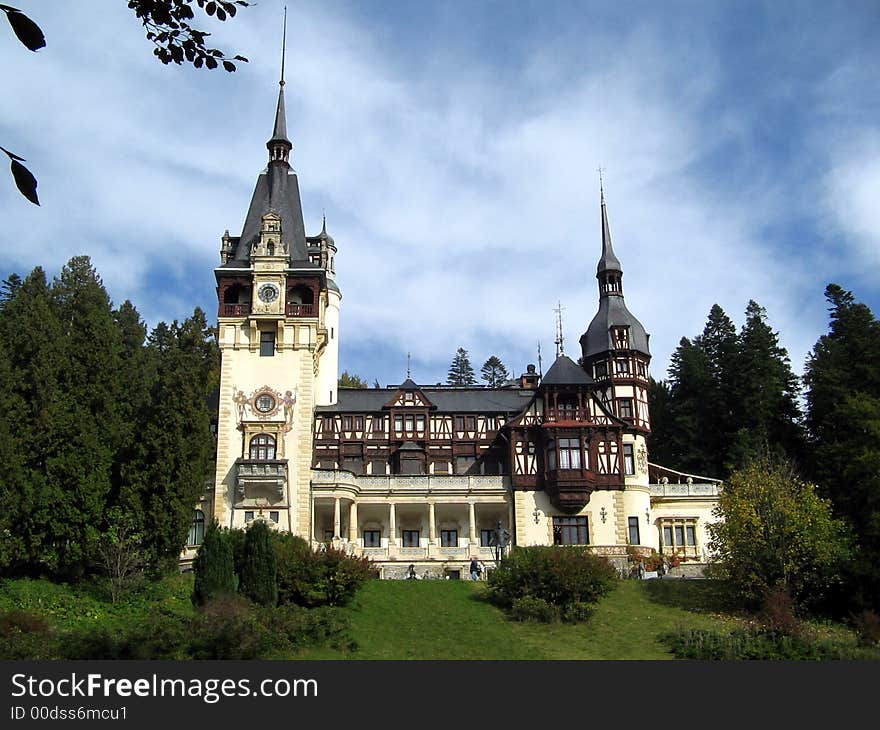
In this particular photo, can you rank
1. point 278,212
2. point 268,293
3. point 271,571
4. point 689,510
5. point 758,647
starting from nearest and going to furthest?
point 758,647, point 271,571, point 268,293, point 689,510, point 278,212

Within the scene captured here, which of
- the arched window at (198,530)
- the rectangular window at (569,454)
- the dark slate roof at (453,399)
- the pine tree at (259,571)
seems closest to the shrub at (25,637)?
the pine tree at (259,571)

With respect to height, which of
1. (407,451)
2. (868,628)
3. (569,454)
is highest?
(407,451)

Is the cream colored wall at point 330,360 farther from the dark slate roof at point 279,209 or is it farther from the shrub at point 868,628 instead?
the shrub at point 868,628

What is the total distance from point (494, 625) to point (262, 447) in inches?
865

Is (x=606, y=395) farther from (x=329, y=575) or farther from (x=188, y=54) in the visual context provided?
(x=188, y=54)

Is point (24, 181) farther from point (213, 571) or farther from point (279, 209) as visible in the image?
point (279, 209)

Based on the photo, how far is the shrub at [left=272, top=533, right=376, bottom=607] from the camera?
37.1 meters

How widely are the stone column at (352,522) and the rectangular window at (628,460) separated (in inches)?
644

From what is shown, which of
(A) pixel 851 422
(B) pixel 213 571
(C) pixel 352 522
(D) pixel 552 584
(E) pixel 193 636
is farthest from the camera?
(C) pixel 352 522

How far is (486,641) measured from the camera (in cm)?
3381

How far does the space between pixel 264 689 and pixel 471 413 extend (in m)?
38.8

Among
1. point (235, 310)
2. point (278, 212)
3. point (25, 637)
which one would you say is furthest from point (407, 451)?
point (25, 637)

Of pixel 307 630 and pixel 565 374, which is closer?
pixel 307 630

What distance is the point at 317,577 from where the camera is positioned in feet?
122
